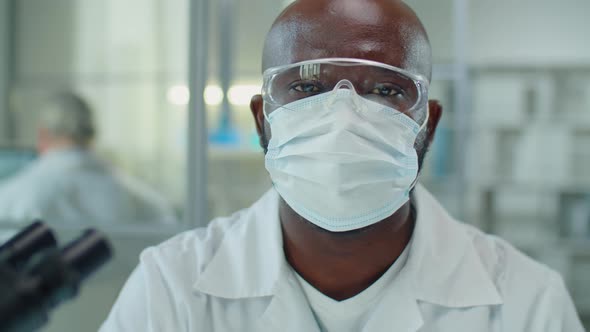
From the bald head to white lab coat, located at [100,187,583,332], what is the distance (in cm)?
31

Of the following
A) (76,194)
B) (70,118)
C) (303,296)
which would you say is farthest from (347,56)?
(70,118)

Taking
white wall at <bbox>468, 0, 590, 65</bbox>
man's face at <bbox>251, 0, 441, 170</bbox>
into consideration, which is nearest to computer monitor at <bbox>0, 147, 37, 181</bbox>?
man's face at <bbox>251, 0, 441, 170</bbox>

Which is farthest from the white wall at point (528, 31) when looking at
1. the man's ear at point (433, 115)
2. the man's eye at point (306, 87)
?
the man's eye at point (306, 87)

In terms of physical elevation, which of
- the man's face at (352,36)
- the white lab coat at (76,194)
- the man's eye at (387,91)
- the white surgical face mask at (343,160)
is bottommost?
the white lab coat at (76,194)

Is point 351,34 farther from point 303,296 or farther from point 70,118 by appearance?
point 70,118

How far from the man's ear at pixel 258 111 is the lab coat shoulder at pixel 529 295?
484 millimetres

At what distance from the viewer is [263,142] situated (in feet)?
3.59

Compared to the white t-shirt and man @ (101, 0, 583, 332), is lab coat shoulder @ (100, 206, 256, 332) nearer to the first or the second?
man @ (101, 0, 583, 332)

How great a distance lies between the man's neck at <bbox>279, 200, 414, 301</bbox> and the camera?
0.99 meters

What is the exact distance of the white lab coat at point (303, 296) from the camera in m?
0.99

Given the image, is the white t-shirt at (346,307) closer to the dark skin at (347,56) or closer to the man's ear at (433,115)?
the dark skin at (347,56)

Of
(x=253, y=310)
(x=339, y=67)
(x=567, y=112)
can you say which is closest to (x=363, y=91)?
(x=339, y=67)

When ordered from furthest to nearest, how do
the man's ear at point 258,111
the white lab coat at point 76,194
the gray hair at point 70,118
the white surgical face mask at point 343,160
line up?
the gray hair at point 70,118 → the white lab coat at point 76,194 → the man's ear at point 258,111 → the white surgical face mask at point 343,160

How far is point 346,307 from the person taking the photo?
1.00 m
